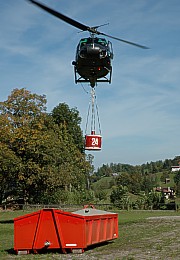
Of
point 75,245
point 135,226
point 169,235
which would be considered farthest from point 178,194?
point 75,245

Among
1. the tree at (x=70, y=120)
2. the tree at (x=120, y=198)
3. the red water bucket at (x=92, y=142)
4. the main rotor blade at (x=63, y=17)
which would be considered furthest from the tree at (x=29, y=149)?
the main rotor blade at (x=63, y=17)

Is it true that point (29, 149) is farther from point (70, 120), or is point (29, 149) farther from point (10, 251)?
point (10, 251)

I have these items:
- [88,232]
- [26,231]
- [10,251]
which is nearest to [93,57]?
[88,232]

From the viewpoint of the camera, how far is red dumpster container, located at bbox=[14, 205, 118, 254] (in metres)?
15.9

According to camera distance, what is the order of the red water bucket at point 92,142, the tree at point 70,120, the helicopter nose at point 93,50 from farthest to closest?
the tree at point 70,120
the red water bucket at point 92,142
the helicopter nose at point 93,50

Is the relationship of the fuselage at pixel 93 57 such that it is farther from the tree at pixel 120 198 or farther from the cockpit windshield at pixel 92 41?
the tree at pixel 120 198

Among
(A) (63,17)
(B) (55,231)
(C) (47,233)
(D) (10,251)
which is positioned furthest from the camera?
(D) (10,251)

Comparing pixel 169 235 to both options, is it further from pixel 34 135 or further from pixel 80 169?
pixel 80 169

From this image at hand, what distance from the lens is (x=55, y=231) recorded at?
16062mm

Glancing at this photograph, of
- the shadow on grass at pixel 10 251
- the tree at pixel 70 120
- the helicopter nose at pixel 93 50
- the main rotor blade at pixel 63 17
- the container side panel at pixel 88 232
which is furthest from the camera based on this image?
the tree at pixel 70 120

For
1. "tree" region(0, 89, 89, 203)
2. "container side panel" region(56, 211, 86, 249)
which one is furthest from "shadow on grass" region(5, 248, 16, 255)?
"tree" region(0, 89, 89, 203)

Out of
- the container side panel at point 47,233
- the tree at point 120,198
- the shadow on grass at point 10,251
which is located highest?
the tree at point 120,198

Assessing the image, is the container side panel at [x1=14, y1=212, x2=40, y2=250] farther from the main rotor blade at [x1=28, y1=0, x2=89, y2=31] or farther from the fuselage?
the main rotor blade at [x1=28, y1=0, x2=89, y2=31]

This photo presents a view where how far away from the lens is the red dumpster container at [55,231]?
627 inches
